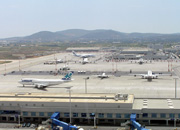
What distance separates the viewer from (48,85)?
79.1m

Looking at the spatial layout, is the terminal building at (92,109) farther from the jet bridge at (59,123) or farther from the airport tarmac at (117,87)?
the airport tarmac at (117,87)

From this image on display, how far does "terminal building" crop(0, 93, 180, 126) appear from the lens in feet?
157

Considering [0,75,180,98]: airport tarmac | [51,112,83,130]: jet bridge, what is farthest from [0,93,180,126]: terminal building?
[0,75,180,98]: airport tarmac

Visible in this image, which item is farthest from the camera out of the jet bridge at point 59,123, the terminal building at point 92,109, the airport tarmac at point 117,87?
the airport tarmac at point 117,87

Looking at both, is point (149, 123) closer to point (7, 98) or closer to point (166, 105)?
point (166, 105)

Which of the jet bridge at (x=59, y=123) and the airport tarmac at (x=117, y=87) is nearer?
the jet bridge at (x=59, y=123)

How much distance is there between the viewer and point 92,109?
49344mm

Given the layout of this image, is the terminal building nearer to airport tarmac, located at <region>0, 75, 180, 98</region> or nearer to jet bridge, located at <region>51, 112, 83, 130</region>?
jet bridge, located at <region>51, 112, 83, 130</region>

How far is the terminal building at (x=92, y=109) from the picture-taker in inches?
1881

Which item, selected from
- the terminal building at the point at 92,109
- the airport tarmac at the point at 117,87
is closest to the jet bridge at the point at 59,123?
the terminal building at the point at 92,109

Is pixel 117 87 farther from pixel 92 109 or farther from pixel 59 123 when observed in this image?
pixel 59 123

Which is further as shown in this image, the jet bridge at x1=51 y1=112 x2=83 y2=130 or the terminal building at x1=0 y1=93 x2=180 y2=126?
the terminal building at x1=0 y1=93 x2=180 y2=126

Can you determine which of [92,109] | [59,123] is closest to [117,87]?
[92,109]

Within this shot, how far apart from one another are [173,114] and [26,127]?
25679 mm
